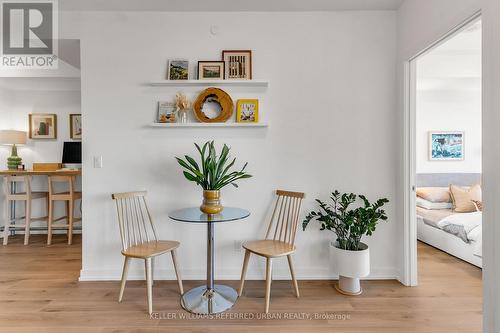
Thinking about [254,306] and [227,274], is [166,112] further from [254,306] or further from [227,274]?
[254,306]

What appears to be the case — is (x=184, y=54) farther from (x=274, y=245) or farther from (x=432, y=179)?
(x=432, y=179)

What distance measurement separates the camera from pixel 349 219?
234cm

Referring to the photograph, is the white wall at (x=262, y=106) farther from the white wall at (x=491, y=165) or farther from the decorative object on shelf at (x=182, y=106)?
the white wall at (x=491, y=165)

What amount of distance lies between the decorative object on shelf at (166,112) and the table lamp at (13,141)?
10.1ft

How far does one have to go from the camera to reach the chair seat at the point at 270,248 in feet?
Result: 7.06

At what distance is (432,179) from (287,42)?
3540 mm

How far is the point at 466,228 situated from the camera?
3088 millimetres

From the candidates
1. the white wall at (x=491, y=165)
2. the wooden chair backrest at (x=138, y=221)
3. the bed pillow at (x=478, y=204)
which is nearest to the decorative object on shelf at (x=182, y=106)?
the wooden chair backrest at (x=138, y=221)

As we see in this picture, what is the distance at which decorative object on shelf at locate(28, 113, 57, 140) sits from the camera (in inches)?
173

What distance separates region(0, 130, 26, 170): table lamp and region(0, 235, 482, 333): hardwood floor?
201cm

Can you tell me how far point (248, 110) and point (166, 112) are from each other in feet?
2.58

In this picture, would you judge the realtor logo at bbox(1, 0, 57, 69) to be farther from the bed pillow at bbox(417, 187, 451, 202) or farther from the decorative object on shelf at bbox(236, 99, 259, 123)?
the bed pillow at bbox(417, 187, 451, 202)

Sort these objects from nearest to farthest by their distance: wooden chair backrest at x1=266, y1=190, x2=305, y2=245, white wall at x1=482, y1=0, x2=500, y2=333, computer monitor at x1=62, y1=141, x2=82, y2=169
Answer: white wall at x1=482, y1=0, x2=500, y2=333 → wooden chair backrest at x1=266, y1=190, x2=305, y2=245 → computer monitor at x1=62, y1=141, x2=82, y2=169

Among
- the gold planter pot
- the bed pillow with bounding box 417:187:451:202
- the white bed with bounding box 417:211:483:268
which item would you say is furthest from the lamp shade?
the bed pillow with bounding box 417:187:451:202
